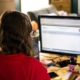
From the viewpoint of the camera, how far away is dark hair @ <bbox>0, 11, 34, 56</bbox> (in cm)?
112

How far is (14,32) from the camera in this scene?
1117 millimetres

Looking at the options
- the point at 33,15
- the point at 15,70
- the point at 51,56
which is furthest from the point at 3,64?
the point at 33,15

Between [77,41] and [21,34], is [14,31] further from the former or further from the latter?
[77,41]

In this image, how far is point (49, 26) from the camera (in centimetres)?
169

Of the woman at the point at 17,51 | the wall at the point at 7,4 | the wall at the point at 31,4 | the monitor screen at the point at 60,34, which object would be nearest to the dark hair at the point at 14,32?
the woman at the point at 17,51

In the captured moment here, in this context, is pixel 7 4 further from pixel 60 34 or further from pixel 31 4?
pixel 60 34

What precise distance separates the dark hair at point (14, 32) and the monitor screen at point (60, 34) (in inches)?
20.9

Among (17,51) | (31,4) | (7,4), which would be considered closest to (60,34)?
(17,51)

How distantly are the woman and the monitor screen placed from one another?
1.69ft

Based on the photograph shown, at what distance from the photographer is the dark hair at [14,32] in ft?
3.67

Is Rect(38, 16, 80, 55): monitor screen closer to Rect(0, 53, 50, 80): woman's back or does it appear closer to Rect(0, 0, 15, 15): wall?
Rect(0, 53, 50, 80): woman's back

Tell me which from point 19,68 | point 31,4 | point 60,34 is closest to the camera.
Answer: point 19,68

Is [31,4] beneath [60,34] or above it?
above

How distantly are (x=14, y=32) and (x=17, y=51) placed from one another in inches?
4.4
